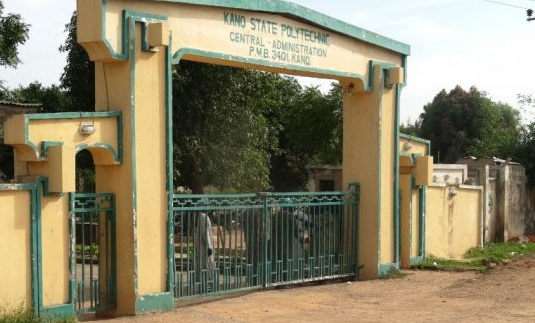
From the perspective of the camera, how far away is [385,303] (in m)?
11.2

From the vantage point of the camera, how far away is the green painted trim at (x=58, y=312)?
841cm

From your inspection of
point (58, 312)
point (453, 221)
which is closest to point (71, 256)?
point (58, 312)

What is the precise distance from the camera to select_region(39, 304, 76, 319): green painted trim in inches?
331

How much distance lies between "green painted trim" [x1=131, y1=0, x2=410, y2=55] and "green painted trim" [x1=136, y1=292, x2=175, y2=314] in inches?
150

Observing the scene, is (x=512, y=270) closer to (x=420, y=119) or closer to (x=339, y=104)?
(x=339, y=104)

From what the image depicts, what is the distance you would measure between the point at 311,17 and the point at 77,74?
10441 mm

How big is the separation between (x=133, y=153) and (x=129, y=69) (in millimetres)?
1034

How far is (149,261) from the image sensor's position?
962 cm

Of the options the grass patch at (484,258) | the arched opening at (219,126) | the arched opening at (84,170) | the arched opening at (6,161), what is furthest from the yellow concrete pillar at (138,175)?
the arched opening at (6,161)

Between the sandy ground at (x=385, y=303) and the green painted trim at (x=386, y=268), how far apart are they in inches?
10.5

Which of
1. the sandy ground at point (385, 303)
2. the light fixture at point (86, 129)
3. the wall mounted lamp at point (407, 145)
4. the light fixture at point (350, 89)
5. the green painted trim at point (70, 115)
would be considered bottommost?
the sandy ground at point (385, 303)

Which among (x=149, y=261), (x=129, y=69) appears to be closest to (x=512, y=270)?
(x=149, y=261)

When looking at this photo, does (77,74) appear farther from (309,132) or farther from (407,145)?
(309,132)

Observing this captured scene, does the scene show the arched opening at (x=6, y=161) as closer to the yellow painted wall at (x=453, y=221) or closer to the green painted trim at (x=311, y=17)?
the yellow painted wall at (x=453, y=221)
